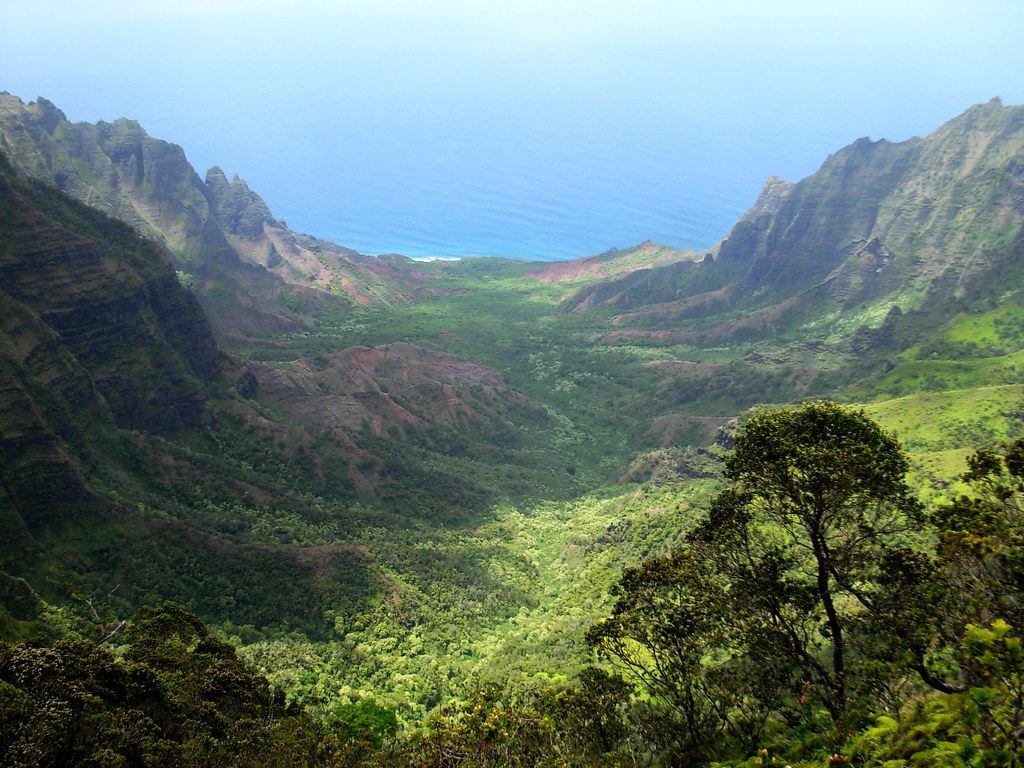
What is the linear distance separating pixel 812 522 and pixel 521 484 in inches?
3477

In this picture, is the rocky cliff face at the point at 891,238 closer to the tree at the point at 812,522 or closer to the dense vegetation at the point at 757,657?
the tree at the point at 812,522

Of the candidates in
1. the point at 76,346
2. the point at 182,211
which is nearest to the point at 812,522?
the point at 76,346

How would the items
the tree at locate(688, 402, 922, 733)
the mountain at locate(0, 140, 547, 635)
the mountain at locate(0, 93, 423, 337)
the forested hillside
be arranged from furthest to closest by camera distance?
the mountain at locate(0, 93, 423, 337)
the mountain at locate(0, 140, 547, 635)
the forested hillside
the tree at locate(688, 402, 922, 733)

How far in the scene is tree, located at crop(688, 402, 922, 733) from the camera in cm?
2400

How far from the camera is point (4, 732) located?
76.1ft

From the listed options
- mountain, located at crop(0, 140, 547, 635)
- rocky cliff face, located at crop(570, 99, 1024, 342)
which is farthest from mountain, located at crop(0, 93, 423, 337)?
rocky cliff face, located at crop(570, 99, 1024, 342)

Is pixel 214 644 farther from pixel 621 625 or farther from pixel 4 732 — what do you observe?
pixel 621 625

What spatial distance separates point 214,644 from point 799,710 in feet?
103

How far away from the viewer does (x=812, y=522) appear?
80.5 ft

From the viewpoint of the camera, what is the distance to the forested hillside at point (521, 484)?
2456 centimetres

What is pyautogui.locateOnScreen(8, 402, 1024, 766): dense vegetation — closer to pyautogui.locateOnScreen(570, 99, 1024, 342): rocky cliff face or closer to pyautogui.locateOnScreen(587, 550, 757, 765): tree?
pyautogui.locateOnScreen(587, 550, 757, 765): tree

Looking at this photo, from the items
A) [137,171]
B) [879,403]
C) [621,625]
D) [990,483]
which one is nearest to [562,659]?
[621,625]

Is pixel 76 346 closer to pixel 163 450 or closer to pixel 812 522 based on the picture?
pixel 163 450

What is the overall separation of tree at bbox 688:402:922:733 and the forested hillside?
0.16m
